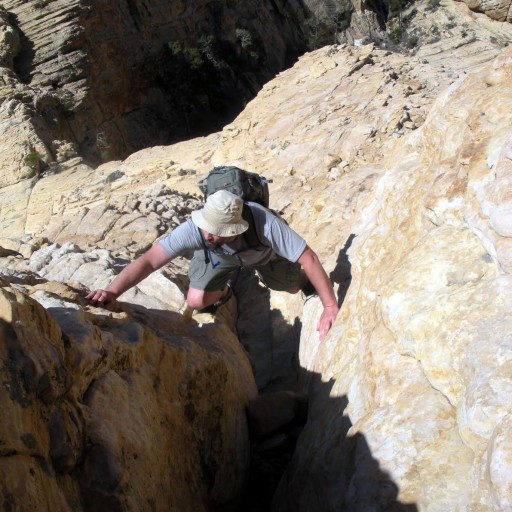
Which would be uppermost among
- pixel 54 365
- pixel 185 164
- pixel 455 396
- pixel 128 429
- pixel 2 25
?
pixel 2 25

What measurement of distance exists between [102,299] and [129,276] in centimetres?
32

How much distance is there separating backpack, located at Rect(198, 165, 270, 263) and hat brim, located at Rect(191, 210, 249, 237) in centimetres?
16

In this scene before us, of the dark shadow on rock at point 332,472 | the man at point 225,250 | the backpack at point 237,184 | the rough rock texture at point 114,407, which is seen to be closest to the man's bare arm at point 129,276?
the man at point 225,250

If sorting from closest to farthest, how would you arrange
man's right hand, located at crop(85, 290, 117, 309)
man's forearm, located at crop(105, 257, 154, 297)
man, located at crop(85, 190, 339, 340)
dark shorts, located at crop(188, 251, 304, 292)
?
man's right hand, located at crop(85, 290, 117, 309) → man, located at crop(85, 190, 339, 340) → man's forearm, located at crop(105, 257, 154, 297) → dark shorts, located at crop(188, 251, 304, 292)

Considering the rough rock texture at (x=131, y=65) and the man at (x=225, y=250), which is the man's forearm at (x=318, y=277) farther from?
the rough rock texture at (x=131, y=65)

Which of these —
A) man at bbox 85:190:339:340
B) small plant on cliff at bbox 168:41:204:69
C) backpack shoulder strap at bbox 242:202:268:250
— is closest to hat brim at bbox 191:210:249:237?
man at bbox 85:190:339:340

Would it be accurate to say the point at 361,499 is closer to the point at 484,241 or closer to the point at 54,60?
the point at 484,241

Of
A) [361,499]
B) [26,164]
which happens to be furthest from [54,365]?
[26,164]

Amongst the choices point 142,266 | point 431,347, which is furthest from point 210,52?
point 431,347

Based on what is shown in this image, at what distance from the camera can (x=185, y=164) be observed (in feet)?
35.4

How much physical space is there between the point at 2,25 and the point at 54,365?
19310 mm

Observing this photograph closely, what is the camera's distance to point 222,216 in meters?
4.02

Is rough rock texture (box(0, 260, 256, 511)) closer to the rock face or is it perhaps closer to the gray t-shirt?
the rock face

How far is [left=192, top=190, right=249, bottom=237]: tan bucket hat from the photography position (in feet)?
13.1
